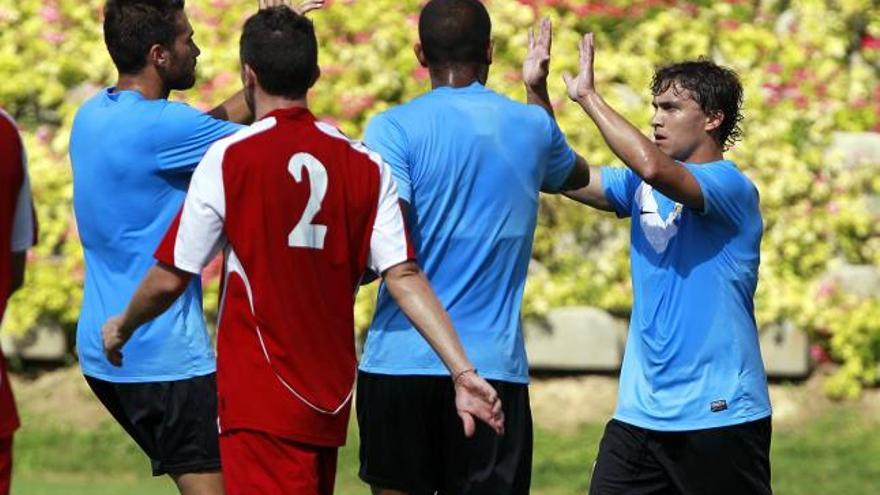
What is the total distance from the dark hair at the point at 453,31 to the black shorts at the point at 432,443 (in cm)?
106

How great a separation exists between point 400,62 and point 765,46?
8.57 ft

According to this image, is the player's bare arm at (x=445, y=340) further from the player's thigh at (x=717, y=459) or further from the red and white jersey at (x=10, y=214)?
the player's thigh at (x=717, y=459)

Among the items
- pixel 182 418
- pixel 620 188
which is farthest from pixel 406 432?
pixel 620 188

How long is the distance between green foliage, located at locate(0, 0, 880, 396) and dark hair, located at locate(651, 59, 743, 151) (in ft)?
14.5

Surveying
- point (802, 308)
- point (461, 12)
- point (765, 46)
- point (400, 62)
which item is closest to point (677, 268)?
point (461, 12)

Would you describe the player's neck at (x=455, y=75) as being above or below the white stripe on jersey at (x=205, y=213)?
above

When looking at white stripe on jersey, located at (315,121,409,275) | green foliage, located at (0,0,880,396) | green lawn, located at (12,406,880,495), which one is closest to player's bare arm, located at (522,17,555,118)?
white stripe on jersey, located at (315,121,409,275)

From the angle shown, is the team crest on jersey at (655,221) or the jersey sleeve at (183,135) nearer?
the jersey sleeve at (183,135)

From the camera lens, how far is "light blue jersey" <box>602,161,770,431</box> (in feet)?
22.2

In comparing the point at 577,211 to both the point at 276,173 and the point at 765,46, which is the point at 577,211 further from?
the point at 276,173

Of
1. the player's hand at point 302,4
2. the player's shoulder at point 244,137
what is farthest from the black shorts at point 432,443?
the player's hand at point 302,4

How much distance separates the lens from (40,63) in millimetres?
12867

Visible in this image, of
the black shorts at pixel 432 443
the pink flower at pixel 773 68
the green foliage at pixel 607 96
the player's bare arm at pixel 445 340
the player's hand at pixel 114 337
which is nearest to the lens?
the player's bare arm at pixel 445 340

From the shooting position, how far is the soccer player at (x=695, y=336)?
6.79 meters
